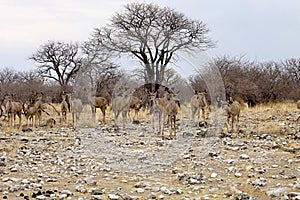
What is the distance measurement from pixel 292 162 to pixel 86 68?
1900 centimetres

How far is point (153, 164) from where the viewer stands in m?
12.7

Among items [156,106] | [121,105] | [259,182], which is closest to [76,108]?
[121,105]

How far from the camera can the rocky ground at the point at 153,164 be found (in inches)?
376

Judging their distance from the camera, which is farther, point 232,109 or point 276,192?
point 232,109

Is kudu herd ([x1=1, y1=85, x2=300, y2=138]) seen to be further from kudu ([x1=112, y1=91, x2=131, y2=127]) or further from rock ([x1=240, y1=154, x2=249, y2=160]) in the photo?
rock ([x1=240, y1=154, x2=249, y2=160])

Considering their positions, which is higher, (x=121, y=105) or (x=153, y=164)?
(x=121, y=105)

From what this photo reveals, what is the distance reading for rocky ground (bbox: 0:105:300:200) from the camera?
9555mm

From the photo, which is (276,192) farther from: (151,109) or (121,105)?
(121,105)

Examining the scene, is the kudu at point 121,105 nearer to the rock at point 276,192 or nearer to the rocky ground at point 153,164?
the rocky ground at point 153,164

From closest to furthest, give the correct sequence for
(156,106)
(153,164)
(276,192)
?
(276,192) → (153,164) → (156,106)

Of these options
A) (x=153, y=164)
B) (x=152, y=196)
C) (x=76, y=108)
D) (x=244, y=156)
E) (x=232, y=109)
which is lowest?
(x=152, y=196)

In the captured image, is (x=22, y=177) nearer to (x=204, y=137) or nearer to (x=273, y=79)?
(x=204, y=137)

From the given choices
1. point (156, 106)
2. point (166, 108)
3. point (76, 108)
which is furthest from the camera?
point (76, 108)

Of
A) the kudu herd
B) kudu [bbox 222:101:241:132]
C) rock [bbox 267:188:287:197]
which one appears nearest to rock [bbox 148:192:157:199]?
rock [bbox 267:188:287:197]
